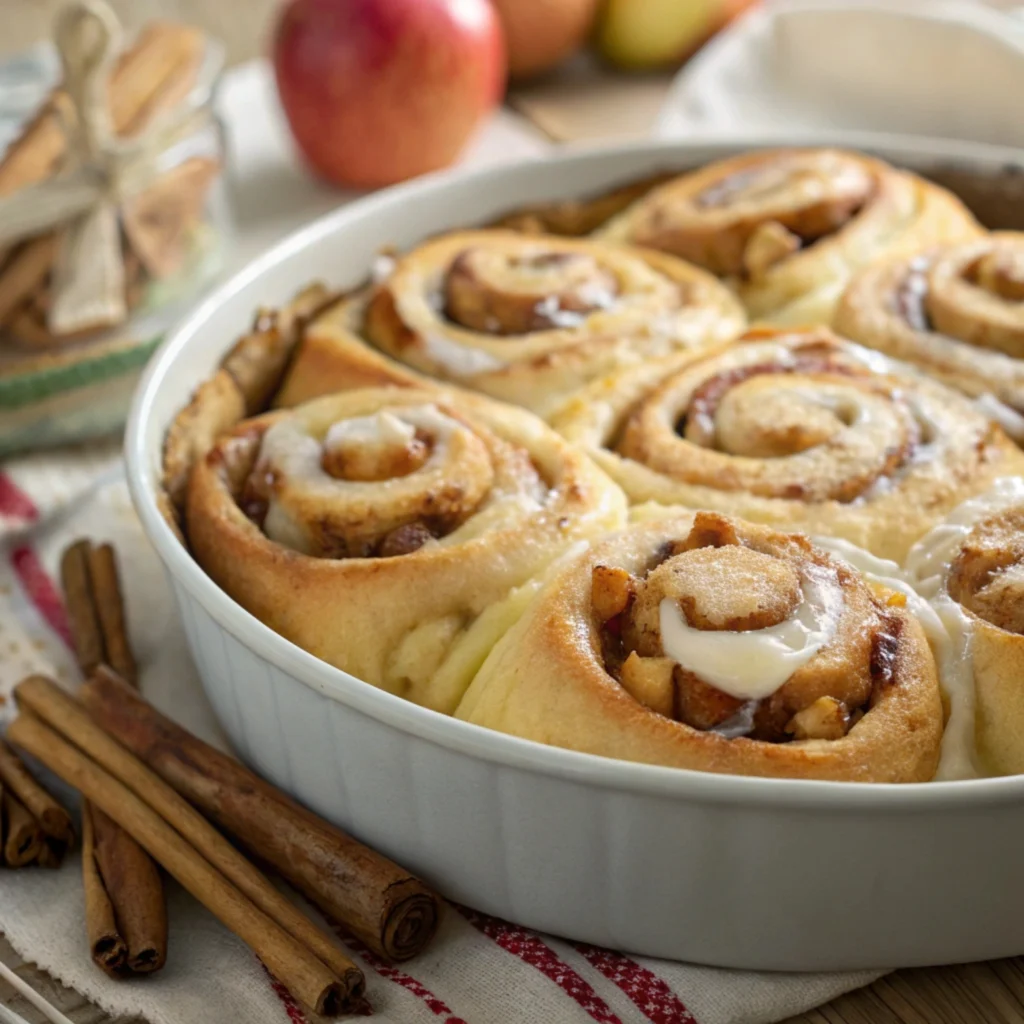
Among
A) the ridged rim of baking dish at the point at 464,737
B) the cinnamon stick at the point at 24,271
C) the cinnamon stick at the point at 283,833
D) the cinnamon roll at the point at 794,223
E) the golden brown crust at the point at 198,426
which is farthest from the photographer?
the cinnamon stick at the point at 24,271

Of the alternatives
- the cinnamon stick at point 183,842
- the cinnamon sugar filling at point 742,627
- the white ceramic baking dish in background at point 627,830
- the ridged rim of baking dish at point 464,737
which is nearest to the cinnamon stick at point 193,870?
the cinnamon stick at point 183,842

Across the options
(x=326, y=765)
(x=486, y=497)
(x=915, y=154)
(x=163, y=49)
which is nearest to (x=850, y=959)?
(x=326, y=765)

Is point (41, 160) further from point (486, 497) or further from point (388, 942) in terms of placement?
point (388, 942)

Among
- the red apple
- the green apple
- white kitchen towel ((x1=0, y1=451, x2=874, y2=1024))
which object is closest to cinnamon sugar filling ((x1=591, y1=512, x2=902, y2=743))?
white kitchen towel ((x1=0, y1=451, x2=874, y2=1024))

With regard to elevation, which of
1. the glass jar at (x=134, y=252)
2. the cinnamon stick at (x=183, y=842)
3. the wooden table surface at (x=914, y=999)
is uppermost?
the glass jar at (x=134, y=252)

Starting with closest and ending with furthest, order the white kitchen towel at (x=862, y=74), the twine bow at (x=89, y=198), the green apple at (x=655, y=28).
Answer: the twine bow at (x=89, y=198)
the white kitchen towel at (x=862, y=74)
the green apple at (x=655, y=28)

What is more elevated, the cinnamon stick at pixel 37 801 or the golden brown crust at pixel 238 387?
the golden brown crust at pixel 238 387

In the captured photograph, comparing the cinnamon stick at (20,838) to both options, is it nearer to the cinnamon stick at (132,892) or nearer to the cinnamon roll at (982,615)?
the cinnamon stick at (132,892)
